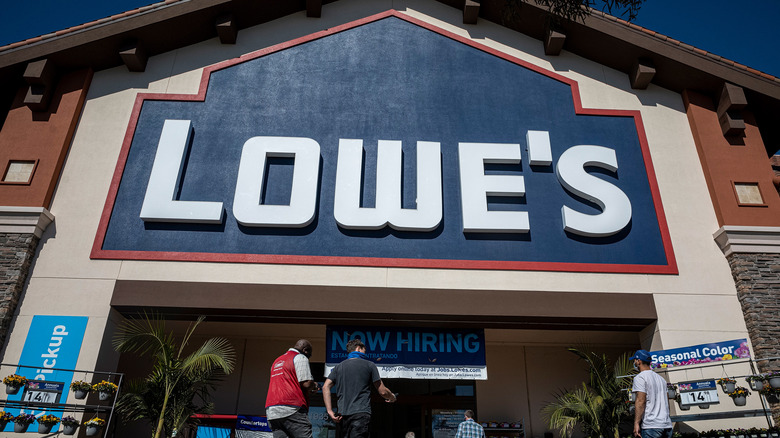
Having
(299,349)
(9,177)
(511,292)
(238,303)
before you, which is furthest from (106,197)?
(511,292)

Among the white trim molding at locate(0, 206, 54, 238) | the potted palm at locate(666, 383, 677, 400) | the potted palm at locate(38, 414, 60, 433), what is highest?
the white trim molding at locate(0, 206, 54, 238)

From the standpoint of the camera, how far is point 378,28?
1362 cm

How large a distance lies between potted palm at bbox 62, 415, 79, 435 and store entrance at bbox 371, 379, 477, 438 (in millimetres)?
5844

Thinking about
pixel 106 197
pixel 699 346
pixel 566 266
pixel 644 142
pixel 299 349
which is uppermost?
pixel 644 142

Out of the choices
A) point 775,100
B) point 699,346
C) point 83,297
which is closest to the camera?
point 699,346

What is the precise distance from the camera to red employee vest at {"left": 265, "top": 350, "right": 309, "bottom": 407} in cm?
640

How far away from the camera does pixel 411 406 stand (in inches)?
504

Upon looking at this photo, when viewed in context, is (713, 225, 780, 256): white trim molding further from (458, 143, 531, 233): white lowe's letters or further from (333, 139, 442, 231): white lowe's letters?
(333, 139, 442, 231): white lowe's letters

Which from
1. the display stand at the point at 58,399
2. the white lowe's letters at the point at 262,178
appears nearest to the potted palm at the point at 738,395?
the white lowe's letters at the point at 262,178

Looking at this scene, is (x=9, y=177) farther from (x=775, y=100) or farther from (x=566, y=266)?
(x=775, y=100)

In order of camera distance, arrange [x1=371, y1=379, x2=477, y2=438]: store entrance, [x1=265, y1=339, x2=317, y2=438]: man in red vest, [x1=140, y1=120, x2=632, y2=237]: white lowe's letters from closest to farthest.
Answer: [x1=265, y1=339, x2=317, y2=438]: man in red vest → [x1=140, y1=120, x2=632, y2=237]: white lowe's letters → [x1=371, y1=379, x2=477, y2=438]: store entrance

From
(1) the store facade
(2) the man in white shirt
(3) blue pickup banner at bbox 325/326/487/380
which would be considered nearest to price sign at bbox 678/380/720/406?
(1) the store facade

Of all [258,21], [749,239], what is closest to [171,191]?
[258,21]

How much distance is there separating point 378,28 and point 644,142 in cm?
649
